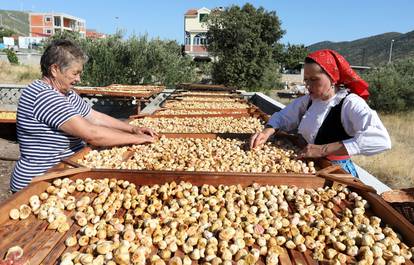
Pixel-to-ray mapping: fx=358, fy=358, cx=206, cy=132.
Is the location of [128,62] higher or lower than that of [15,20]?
lower

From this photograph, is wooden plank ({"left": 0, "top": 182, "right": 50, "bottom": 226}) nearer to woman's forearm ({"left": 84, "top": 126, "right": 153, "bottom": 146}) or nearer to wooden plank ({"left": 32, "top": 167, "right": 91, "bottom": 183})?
wooden plank ({"left": 32, "top": 167, "right": 91, "bottom": 183})

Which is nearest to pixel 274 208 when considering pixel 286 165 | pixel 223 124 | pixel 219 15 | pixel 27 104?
pixel 286 165

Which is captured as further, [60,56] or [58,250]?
[60,56]

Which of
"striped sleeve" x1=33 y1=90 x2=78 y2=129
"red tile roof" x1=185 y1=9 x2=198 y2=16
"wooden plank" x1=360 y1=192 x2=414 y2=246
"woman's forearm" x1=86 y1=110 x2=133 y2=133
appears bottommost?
"wooden plank" x1=360 y1=192 x2=414 y2=246

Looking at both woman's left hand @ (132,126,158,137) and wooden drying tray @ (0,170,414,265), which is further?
woman's left hand @ (132,126,158,137)

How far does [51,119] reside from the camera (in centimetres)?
225

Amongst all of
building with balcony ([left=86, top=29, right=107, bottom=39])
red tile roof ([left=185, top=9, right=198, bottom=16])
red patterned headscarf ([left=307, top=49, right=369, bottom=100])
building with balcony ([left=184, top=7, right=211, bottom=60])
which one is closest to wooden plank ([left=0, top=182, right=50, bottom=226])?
red patterned headscarf ([left=307, top=49, right=369, bottom=100])

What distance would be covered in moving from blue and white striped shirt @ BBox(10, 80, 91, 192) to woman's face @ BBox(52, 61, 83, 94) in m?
0.07

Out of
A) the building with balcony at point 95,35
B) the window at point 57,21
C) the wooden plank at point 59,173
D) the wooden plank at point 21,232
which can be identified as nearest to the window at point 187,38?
the building with balcony at point 95,35

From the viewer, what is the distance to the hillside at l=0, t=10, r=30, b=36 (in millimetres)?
140375

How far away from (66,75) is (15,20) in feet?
588

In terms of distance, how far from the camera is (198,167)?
242cm

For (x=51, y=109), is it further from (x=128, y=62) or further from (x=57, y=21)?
(x=57, y=21)

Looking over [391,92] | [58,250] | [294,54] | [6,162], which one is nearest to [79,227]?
[58,250]
